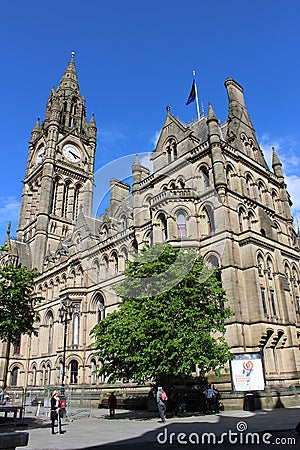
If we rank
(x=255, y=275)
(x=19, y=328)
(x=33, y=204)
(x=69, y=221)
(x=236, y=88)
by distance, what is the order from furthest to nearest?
1. (x=33, y=204)
2. (x=69, y=221)
3. (x=236, y=88)
4. (x=255, y=275)
5. (x=19, y=328)

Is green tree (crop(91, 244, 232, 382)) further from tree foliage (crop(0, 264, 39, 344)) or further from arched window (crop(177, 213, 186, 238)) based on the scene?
arched window (crop(177, 213, 186, 238))

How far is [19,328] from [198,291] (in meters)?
10.2

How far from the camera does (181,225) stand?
32.6m

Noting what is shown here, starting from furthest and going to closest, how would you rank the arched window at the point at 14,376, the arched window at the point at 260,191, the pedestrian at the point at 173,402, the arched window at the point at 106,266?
the arched window at the point at 14,376 → the arched window at the point at 106,266 → the arched window at the point at 260,191 → the pedestrian at the point at 173,402

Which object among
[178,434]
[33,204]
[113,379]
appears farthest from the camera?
[33,204]

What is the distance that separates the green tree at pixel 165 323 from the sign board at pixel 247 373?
2.73ft

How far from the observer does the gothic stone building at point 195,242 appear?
28.5 m

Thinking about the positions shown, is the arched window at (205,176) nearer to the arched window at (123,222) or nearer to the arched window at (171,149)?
the arched window at (171,149)

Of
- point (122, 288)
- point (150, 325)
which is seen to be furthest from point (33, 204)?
point (150, 325)

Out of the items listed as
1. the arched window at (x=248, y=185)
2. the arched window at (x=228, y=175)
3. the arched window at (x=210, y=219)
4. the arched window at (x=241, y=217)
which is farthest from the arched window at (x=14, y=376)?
the arched window at (x=248, y=185)

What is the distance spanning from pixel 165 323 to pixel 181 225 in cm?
1399

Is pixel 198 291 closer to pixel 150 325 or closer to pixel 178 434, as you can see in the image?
pixel 150 325

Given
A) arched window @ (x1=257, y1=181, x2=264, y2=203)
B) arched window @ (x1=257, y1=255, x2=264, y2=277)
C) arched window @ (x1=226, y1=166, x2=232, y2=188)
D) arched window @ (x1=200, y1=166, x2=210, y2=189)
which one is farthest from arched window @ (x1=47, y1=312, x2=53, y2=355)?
arched window @ (x1=257, y1=181, x2=264, y2=203)

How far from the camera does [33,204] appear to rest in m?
68.9
